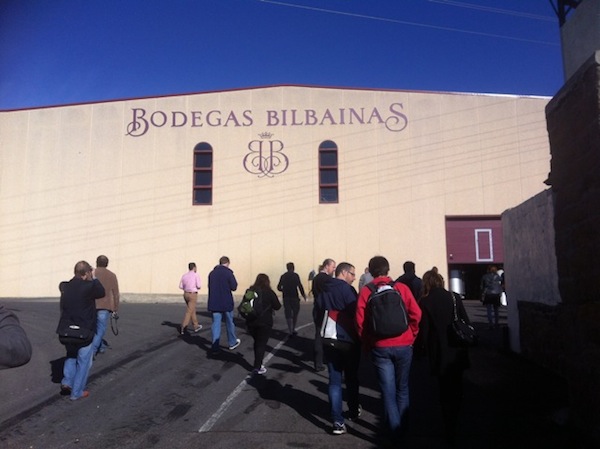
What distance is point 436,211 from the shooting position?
75.6 feet

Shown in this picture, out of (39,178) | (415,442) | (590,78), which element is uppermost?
(39,178)

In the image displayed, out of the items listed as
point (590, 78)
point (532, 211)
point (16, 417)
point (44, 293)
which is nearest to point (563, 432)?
point (590, 78)

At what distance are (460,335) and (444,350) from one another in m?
0.21

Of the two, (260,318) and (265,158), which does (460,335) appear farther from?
(265,158)

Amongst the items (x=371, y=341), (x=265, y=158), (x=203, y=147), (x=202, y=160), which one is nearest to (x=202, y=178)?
(x=202, y=160)

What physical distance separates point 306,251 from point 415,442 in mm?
17759

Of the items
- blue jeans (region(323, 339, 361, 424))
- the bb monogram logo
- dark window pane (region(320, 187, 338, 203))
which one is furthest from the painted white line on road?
the bb monogram logo

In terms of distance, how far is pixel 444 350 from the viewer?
5176mm

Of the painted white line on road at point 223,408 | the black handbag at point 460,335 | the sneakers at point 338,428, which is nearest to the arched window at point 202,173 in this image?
the painted white line on road at point 223,408

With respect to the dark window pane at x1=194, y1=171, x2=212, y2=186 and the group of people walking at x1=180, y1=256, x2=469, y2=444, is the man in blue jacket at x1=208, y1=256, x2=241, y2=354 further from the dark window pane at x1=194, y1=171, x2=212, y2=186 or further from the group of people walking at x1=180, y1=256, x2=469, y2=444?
the dark window pane at x1=194, y1=171, x2=212, y2=186

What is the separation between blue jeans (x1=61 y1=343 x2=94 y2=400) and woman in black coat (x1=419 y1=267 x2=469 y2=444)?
13.6 ft

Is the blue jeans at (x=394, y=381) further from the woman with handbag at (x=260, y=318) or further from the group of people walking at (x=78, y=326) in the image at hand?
the group of people walking at (x=78, y=326)

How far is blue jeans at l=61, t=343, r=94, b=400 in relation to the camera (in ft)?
21.8

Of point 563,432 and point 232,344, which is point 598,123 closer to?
point 563,432
